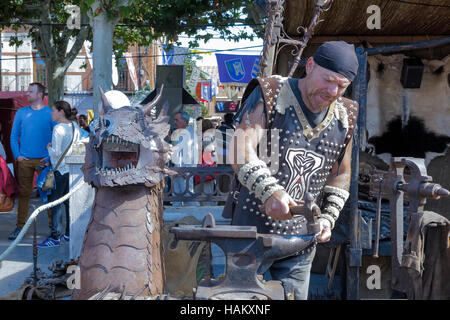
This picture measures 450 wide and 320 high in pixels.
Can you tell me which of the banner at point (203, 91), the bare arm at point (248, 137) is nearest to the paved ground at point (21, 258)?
the bare arm at point (248, 137)

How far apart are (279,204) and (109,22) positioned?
7314mm

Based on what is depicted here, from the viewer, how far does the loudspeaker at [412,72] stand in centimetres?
564

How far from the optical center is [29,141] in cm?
676

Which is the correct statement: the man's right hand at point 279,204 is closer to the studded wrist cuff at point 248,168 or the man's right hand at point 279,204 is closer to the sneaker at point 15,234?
the studded wrist cuff at point 248,168

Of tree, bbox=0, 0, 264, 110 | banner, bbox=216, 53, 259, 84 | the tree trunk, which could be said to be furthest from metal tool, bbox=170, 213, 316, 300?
the tree trunk

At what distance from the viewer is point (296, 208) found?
2107mm

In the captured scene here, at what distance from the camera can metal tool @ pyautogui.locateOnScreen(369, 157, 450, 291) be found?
232 cm

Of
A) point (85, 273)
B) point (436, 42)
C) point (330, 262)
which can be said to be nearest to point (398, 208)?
point (85, 273)

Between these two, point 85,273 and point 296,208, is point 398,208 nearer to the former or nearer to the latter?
point 296,208

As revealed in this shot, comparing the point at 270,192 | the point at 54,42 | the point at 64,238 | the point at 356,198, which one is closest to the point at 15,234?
the point at 64,238

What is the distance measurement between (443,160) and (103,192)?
4.70 metres

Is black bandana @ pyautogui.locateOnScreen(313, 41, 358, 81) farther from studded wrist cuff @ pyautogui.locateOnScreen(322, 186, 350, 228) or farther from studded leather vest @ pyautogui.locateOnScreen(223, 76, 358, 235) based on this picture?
studded wrist cuff @ pyautogui.locateOnScreen(322, 186, 350, 228)

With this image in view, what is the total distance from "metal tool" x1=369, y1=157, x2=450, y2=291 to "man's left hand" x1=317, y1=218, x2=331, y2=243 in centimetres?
34

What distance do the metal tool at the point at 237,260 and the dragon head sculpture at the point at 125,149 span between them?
33.5 inches
